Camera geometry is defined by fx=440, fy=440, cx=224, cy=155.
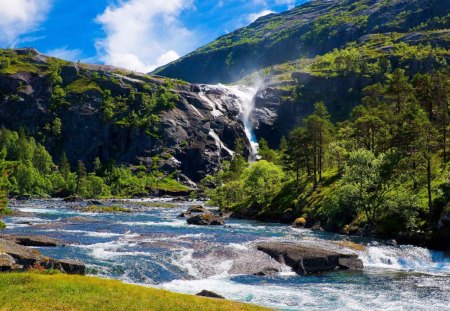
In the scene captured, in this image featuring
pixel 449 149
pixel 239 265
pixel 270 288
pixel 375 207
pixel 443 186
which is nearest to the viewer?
pixel 270 288

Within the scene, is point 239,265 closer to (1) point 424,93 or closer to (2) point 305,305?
(2) point 305,305

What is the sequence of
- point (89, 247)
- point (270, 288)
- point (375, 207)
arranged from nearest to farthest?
point (270, 288), point (89, 247), point (375, 207)

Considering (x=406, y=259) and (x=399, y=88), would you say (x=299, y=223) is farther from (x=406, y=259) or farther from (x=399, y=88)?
(x=399, y=88)

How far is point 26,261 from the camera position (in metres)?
35.9

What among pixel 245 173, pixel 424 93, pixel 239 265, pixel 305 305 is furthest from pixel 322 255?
pixel 245 173

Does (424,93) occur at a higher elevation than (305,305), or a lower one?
higher

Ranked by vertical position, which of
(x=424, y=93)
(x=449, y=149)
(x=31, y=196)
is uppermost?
(x=424, y=93)

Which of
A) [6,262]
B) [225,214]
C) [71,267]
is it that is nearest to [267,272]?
[71,267]

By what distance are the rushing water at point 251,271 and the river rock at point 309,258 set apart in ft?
3.71

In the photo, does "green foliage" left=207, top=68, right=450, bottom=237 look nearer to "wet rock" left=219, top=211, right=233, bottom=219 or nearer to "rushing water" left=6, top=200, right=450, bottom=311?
"wet rock" left=219, top=211, right=233, bottom=219

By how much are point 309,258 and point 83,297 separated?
1190 inches

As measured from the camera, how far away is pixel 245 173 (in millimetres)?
148375

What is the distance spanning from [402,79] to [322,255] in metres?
67.5

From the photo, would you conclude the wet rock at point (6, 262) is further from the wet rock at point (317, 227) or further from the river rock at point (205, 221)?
the wet rock at point (317, 227)
